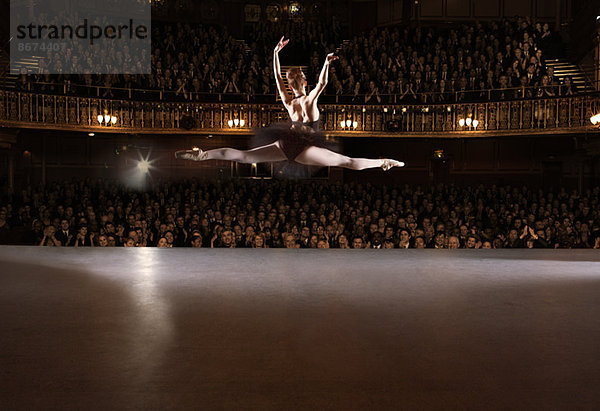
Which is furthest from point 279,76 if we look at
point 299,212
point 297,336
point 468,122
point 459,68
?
point 459,68

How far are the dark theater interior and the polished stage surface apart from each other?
0.02 metres

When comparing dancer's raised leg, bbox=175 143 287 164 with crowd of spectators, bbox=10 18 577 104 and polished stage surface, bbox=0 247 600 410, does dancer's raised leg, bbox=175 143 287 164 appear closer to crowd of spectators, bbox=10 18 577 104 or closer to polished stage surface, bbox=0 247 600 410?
polished stage surface, bbox=0 247 600 410

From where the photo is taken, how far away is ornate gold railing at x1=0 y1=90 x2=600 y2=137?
1370cm

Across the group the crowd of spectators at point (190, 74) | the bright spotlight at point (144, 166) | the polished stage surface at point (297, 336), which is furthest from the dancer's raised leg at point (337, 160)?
the bright spotlight at point (144, 166)

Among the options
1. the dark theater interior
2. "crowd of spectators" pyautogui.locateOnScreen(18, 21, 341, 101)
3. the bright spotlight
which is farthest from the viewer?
the bright spotlight

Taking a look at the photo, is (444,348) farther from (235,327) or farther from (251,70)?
(251,70)

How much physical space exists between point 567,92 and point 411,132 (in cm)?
398

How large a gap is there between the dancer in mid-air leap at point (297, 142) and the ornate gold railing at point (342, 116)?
29.1ft

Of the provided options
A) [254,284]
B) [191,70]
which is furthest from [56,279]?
[191,70]

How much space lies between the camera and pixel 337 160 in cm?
548

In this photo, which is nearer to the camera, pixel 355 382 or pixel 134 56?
pixel 355 382

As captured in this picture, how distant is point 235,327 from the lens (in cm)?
298

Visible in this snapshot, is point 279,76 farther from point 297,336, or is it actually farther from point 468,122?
point 468,122

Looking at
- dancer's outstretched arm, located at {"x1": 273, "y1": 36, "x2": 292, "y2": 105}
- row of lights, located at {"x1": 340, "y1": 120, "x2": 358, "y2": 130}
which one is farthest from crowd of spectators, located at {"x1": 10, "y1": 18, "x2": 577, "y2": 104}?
dancer's outstretched arm, located at {"x1": 273, "y1": 36, "x2": 292, "y2": 105}
